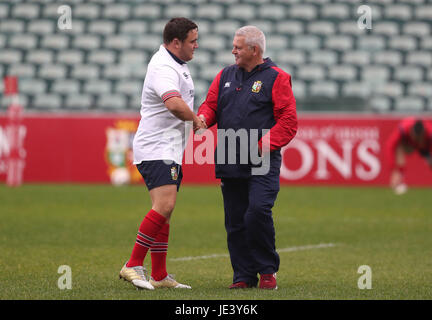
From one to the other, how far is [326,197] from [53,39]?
1191cm

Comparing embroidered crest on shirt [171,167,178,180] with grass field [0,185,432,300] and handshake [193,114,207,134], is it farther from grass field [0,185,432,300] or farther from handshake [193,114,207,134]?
grass field [0,185,432,300]

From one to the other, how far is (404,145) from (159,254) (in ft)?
39.7

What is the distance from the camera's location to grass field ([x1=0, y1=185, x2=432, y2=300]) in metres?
6.55

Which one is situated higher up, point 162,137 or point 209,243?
point 162,137

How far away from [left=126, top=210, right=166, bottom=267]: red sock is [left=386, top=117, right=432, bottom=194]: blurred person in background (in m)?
11.7

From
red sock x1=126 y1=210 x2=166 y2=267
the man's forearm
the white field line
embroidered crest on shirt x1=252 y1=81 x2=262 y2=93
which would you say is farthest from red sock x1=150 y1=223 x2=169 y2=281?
the white field line

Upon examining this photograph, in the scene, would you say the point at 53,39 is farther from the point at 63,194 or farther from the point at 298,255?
the point at 298,255

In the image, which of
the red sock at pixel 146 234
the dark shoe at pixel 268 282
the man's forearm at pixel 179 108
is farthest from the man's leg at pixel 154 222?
the dark shoe at pixel 268 282

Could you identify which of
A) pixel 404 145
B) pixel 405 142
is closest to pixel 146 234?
pixel 405 142

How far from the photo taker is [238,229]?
6.91 m

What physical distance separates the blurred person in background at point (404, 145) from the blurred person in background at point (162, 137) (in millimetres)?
11395

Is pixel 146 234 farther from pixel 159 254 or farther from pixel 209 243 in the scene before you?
pixel 209 243
